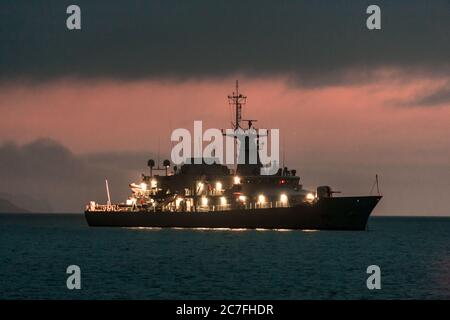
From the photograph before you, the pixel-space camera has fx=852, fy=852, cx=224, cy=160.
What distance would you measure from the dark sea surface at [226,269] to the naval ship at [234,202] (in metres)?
4.53

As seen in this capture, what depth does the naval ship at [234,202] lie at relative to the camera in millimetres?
94875

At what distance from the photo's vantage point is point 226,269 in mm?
58500

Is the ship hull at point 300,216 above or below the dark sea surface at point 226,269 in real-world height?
above

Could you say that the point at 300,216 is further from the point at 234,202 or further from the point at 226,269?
the point at 226,269

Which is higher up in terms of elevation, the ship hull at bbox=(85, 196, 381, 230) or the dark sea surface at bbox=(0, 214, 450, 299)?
the ship hull at bbox=(85, 196, 381, 230)

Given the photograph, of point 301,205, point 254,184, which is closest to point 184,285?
point 301,205

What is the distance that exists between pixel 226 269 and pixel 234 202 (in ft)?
149

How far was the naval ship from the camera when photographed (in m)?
94.9

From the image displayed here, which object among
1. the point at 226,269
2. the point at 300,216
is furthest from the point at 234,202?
the point at 226,269

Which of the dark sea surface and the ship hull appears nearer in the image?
the dark sea surface

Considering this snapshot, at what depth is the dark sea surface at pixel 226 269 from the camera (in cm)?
4616

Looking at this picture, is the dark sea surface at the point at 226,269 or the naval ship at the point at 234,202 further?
the naval ship at the point at 234,202

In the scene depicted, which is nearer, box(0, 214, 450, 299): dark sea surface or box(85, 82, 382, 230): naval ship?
box(0, 214, 450, 299): dark sea surface

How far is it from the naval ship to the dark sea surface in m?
4.53
